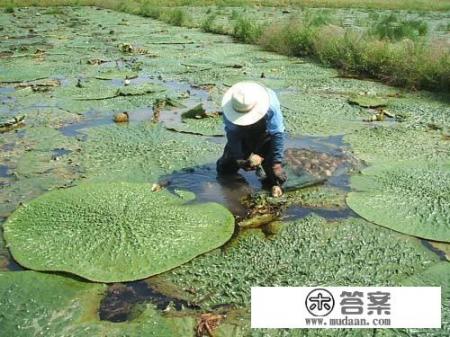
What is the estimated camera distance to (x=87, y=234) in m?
2.96

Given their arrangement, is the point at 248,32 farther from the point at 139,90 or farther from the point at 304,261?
the point at 304,261

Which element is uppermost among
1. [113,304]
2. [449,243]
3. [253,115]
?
[253,115]

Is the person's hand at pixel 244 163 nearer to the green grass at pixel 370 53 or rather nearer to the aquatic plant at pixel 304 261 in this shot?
the aquatic plant at pixel 304 261

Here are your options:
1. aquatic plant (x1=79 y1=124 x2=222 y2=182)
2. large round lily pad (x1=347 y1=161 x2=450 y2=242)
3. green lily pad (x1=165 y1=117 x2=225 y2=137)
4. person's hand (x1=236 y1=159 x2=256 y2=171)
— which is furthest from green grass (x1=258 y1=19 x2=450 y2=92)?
person's hand (x1=236 y1=159 x2=256 y2=171)

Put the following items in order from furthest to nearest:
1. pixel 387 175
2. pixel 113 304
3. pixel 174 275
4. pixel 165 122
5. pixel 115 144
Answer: pixel 165 122
pixel 115 144
pixel 387 175
pixel 174 275
pixel 113 304

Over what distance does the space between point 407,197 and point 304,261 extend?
1.14 m

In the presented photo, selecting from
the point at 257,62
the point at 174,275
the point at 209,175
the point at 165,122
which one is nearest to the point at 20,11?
the point at 257,62

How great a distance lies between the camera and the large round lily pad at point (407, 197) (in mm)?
3111

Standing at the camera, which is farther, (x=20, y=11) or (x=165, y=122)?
(x=20, y=11)

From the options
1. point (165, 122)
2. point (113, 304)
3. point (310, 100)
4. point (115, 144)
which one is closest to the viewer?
point (113, 304)

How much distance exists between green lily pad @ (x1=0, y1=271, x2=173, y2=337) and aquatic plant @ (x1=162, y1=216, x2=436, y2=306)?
0.37m

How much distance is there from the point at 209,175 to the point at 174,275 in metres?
1.42

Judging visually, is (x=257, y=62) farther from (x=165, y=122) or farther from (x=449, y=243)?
(x=449, y=243)
